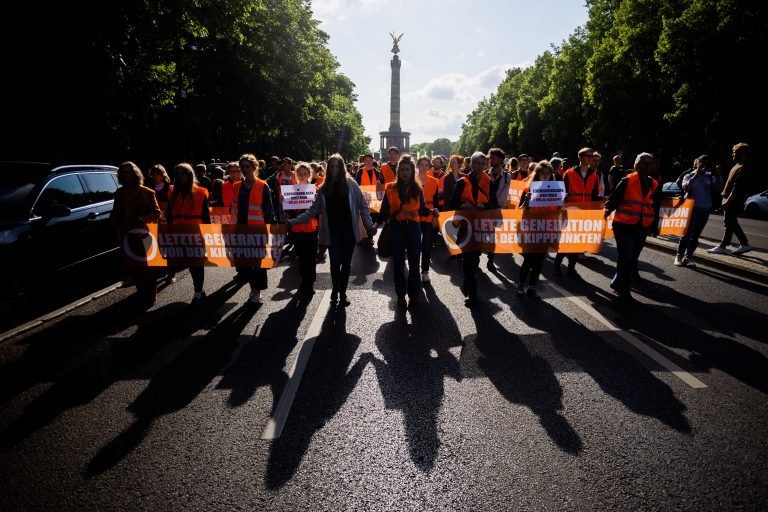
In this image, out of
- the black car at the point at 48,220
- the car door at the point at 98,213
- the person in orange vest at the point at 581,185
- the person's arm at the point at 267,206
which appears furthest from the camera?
the person in orange vest at the point at 581,185

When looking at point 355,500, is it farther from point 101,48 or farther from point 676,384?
point 101,48

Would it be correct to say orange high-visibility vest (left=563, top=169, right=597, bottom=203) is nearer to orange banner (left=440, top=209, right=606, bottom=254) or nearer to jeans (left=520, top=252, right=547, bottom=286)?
orange banner (left=440, top=209, right=606, bottom=254)

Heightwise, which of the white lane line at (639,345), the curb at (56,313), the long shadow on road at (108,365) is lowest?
the long shadow on road at (108,365)

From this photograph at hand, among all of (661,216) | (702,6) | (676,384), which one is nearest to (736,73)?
(702,6)

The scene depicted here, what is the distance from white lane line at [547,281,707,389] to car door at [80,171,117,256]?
296 inches

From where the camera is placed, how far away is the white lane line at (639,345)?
397 cm

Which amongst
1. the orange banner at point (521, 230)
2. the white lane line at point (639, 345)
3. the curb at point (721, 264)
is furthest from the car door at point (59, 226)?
the curb at point (721, 264)

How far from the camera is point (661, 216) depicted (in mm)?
8008

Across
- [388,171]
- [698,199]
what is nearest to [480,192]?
[388,171]

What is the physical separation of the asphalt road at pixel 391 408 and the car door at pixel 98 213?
1469mm

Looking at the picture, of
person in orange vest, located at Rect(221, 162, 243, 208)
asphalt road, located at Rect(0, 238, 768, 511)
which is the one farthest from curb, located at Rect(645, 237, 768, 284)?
person in orange vest, located at Rect(221, 162, 243, 208)

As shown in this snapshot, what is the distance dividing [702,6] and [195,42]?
2359cm

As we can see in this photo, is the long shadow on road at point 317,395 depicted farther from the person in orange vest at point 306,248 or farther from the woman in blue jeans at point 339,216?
the person in orange vest at point 306,248

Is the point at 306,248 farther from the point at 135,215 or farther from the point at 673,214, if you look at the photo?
the point at 673,214
